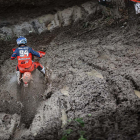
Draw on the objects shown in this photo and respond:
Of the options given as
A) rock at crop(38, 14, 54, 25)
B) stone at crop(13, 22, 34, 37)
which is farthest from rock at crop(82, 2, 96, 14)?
stone at crop(13, 22, 34, 37)

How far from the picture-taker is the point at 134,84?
366 centimetres

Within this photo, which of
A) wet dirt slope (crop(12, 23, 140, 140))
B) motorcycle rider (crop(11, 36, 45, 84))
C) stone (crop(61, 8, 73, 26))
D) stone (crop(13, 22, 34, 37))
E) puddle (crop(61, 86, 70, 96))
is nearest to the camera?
wet dirt slope (crop(12, 23, 140, 140))

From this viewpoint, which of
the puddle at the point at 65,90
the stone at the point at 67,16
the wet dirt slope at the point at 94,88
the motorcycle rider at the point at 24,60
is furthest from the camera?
the stone at the point at 67,16

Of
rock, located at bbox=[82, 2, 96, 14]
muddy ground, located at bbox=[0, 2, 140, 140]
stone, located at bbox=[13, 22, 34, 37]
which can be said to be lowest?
muddy ground, located at bbox=[0, 2, 140, 140]

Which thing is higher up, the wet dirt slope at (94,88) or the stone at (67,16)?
the stone at (67,16)

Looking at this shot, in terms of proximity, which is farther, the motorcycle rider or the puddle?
the motorcycle rider

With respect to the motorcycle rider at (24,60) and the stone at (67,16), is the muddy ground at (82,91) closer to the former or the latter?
the motorcycle rider at (24,60)

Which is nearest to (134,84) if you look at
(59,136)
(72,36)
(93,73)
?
(93,73)

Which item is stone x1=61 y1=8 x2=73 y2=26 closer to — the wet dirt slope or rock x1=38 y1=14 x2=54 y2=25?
rock x1=38 y1=14 x2=54 y2=25

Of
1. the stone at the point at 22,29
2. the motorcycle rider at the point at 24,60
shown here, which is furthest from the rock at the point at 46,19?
the motorcycle rider at the point at 24,60

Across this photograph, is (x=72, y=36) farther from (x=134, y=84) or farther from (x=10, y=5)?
(x=134, y=84)

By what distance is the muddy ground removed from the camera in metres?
2.69

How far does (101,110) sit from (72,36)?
14.5 feet

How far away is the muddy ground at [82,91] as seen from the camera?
2.69 metres
